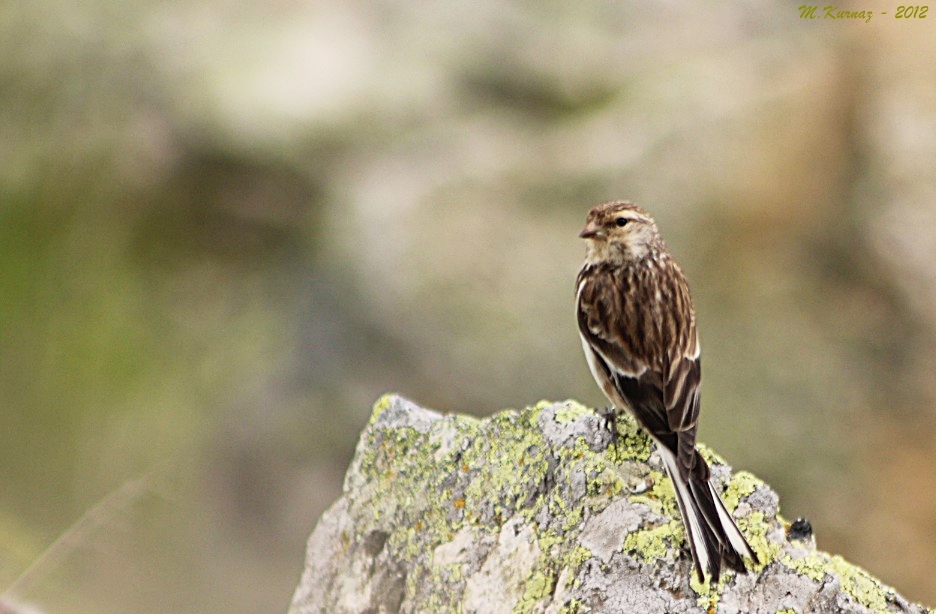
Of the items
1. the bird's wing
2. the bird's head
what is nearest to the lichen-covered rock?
the bird's wing

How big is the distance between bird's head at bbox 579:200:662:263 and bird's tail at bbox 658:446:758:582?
1639 mm

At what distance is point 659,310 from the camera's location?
15.9ft

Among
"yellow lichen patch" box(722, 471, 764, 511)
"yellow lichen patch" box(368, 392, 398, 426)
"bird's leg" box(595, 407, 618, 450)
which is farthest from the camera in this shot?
"yellow lichen patch" box(368, 392, 398, 426)

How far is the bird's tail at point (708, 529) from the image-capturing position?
3621 millimetres

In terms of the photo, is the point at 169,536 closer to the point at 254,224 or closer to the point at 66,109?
the point at 254,224

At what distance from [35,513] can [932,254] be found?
22.5 ft

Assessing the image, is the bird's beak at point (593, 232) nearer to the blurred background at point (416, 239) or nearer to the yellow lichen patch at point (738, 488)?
the yellow lichen patch at point (738, 488)

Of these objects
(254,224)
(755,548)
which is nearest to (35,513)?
(254,224)

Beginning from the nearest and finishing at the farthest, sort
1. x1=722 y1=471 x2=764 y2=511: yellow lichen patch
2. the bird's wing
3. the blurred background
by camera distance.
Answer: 1. x1=722 y1=471 x2=764 y2=511: yellow lichen patch
2. the bird's wing
3. the blurred background

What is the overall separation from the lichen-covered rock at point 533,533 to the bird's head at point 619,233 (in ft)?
3.50

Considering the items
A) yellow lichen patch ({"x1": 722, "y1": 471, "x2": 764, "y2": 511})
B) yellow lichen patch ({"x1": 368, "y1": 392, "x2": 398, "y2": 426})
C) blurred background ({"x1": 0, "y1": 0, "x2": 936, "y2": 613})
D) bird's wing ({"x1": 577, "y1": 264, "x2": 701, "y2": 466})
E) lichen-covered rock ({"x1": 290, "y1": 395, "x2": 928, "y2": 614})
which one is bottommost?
lichen-covered rock ({"x1": 290, "y1": 395, "x2": 928, "y2": 614})

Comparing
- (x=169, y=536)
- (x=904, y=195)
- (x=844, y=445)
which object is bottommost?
(x=169, y=536)

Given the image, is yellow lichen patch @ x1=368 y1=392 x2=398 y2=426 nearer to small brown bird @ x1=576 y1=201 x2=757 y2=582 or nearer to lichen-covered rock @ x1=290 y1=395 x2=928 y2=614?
lichen-covered rock @ x1=290 y1=395 x2=928 y2=614

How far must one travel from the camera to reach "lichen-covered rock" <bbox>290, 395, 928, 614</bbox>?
144 inches
